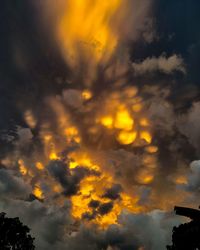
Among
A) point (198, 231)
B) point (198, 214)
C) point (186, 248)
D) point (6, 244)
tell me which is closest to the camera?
point (198, 214)

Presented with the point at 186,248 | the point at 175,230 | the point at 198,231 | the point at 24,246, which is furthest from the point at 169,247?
the point at 198,231

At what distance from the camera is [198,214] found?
846cm

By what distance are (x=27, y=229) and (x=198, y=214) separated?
57.7 m

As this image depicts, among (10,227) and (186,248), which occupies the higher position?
(10,227)

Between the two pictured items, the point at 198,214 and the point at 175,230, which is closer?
the point at 198,214

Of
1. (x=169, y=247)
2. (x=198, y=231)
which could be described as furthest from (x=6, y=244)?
(x=198, y=231)

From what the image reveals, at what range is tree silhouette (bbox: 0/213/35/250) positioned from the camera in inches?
2280

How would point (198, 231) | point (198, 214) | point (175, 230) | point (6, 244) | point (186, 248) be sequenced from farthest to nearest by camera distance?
point (6, 244), point (175, 230), point (186, 248), point (198, 231), point (198, 214)

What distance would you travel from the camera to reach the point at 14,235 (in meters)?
58.9

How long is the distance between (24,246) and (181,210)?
185ft

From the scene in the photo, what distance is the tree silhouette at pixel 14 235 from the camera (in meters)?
57.9

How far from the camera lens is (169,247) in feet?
142

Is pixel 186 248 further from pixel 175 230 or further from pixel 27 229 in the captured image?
pixel 27 229

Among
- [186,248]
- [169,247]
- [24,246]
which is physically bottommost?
[186,248]
